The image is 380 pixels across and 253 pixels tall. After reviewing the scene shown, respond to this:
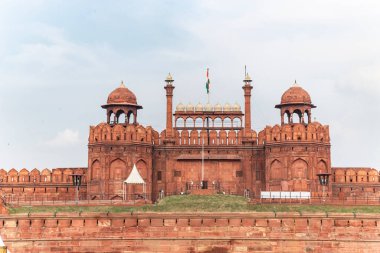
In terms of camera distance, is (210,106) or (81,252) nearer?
(81,252)

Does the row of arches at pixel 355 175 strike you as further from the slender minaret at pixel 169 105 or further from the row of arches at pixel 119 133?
the row of arches at pixel 119 133

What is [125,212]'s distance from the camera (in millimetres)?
40375

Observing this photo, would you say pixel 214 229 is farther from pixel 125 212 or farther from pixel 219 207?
pixel 125 212

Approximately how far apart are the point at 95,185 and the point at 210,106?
10913 mm

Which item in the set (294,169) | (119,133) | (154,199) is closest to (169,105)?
(119,133)

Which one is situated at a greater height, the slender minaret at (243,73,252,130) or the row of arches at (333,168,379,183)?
the slender minaret at (243,73,252,130)

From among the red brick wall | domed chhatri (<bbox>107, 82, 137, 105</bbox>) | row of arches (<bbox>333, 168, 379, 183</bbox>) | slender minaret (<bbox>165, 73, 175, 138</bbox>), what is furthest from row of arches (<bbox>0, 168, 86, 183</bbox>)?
row of arches (<bbox>333, 168, 379, 183</bbox>)

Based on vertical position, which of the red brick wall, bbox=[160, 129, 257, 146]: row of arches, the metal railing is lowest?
the red brick wall

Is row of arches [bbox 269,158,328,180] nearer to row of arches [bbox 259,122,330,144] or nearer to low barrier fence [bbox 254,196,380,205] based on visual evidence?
row of arches [bbox 259,122,330,144]

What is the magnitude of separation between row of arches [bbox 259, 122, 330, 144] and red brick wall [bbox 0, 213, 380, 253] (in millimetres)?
11006

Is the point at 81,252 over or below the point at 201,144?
below

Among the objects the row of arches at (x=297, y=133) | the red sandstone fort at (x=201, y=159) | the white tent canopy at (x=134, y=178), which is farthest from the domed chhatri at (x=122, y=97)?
the row of arches at (x=297, y=133)

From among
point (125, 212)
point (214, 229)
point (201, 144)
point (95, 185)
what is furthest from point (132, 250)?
point (201, 144)

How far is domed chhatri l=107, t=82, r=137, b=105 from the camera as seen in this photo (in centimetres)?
5194
